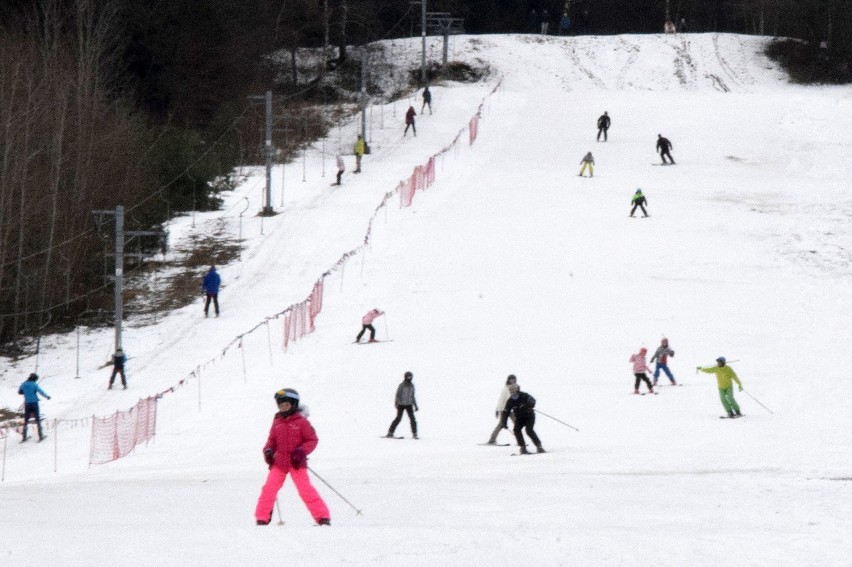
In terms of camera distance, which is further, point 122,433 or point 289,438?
point 122,433

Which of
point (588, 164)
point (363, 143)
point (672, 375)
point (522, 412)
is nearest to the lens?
point (522, 412)

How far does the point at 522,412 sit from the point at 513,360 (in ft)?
30.7

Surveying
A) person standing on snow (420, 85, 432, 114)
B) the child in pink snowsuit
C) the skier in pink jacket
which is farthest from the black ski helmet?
person standing on snow (420, 85, 432, 114)

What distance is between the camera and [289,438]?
11.8m

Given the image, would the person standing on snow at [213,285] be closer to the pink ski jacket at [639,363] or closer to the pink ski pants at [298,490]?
the pink ski jacket at [639,363]

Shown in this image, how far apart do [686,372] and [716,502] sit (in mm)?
13104

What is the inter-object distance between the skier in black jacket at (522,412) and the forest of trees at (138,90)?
23.2 m

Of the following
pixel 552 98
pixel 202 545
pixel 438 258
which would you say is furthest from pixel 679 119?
pixel 202 545

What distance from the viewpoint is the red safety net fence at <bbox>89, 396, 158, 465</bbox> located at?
926 inches

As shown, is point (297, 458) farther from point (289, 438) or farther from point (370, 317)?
point (370, 317)

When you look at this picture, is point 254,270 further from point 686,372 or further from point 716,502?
point 716,502

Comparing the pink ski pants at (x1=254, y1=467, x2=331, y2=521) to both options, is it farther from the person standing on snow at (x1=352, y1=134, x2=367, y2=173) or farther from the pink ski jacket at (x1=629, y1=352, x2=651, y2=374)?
the person standing on snow at (x1=352, y1=134, x2=367, y2=173)

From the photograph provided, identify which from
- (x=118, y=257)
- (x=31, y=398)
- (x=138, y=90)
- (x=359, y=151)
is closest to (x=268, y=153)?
(x=359, y=151)

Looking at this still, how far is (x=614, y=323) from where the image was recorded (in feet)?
104
